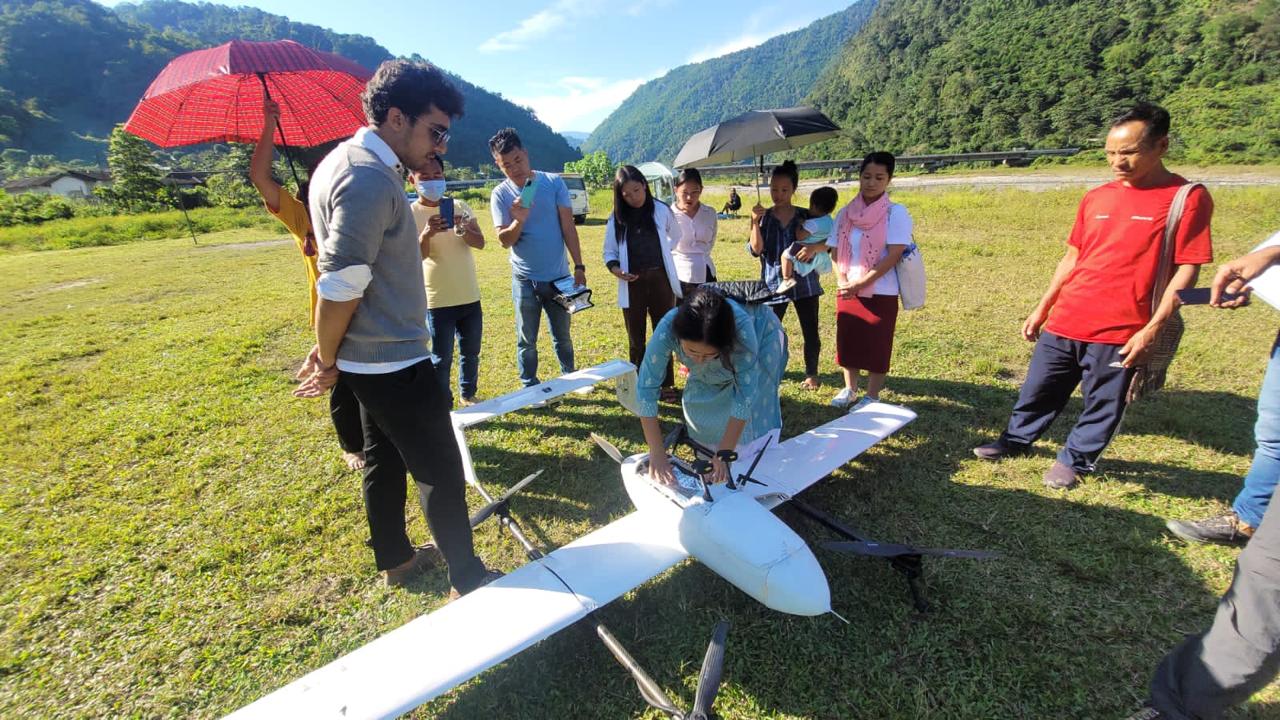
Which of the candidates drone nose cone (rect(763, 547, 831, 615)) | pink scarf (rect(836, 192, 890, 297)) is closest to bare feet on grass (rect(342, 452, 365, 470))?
drone nose cone (rect(763, 547, 831, 615))

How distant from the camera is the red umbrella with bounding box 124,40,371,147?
278cm

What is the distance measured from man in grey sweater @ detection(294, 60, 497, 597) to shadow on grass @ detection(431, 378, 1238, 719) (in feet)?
3.00

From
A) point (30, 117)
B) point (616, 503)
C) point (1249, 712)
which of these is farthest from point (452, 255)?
point (30, 117)

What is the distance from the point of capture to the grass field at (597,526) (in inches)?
93.9

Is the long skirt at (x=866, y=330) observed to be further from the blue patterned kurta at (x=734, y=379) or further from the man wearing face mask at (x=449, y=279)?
the man wearing face mask at (x=449, y=279)

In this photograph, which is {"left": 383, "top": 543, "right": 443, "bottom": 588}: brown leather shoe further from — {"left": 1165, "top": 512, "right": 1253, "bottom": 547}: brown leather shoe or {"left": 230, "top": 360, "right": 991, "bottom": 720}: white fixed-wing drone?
{"left": 1165, "top": 512, "right": 1253, "bottom": 547}: brown leather shoe

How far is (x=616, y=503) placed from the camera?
12.1 ft

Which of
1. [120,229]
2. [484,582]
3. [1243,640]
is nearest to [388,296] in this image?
[484,582]

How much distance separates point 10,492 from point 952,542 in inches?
293

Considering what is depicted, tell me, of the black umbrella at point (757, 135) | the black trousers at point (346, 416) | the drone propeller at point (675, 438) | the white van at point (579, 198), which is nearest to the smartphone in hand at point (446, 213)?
the black trousers at point (346, 416)

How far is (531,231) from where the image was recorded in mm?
4305

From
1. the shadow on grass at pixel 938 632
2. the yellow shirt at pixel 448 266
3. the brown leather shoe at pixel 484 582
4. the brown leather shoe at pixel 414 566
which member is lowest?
the shadow on grass at pixel 938 632

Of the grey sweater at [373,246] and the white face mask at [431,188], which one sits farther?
the white face mask at [431,188]

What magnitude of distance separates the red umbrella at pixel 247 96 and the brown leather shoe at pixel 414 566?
271 cm
